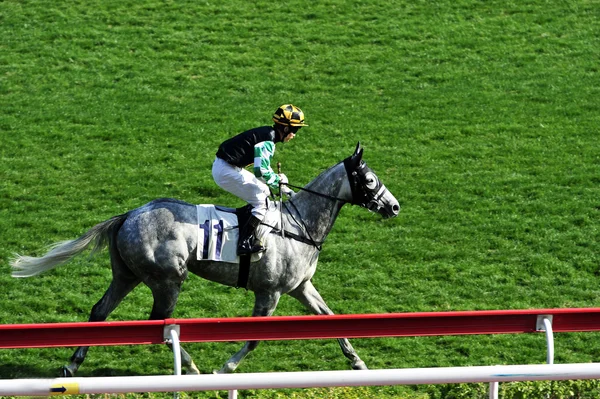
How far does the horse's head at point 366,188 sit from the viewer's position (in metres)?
8.51

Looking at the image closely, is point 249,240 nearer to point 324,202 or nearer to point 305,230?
point 305,230

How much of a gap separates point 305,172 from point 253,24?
501cm

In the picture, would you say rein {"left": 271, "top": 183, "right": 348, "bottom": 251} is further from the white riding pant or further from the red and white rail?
the red and white rail

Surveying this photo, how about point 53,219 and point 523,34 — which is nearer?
point 53,219

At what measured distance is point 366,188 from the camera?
8516mm

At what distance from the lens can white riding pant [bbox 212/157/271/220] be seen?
8344mm

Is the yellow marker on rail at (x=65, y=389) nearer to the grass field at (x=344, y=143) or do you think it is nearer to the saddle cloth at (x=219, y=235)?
the grass field at (x=344, y=143)

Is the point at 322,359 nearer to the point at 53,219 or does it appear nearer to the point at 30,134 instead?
the point at 53,219

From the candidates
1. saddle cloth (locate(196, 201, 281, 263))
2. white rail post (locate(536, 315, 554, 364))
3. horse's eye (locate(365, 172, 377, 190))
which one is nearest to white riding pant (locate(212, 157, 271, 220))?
saddle cloth (locate(196, 201, 281, 263))

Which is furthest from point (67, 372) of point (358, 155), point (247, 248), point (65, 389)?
point (65, 389)

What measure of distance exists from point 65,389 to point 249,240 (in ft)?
12.1

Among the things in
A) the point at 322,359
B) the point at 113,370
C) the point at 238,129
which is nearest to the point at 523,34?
the point at 238,129

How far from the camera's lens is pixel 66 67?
51.6 feet

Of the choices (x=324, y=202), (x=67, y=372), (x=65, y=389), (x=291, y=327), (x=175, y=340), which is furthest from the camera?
(x=324, y=202)
